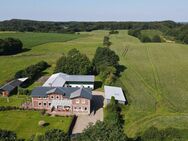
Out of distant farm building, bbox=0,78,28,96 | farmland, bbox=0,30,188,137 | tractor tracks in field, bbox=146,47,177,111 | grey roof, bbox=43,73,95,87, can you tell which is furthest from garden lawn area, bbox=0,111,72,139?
tractor tracks in field, bbox=146,47,177,111

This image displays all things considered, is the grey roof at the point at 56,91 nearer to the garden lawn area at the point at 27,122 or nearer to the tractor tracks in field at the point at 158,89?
the garden lawn area at the point at 27,122

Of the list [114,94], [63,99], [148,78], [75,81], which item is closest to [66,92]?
[63,99]

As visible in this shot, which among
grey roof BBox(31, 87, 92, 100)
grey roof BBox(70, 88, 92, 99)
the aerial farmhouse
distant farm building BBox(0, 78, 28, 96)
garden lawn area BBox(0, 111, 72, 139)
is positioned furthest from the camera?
distant farm building BBox(0, 78, 28, 96)

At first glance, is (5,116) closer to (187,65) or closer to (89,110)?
(89,110)

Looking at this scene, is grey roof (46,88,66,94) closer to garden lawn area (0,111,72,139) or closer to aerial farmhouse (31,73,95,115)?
aerial farmhouse (31,73,95,115)

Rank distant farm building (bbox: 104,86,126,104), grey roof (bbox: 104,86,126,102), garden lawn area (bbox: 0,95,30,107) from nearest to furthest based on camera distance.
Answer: distant farm building (bbox: 104,86,126,104) < grey roof (bbox: 104,86,126,102) < garden lawn area (bbox: 0,95,30,107)

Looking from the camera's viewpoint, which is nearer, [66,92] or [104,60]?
[66,92]

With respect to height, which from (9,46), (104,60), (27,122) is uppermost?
(104,60)

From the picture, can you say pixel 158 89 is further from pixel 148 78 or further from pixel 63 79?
pixel 63 79
